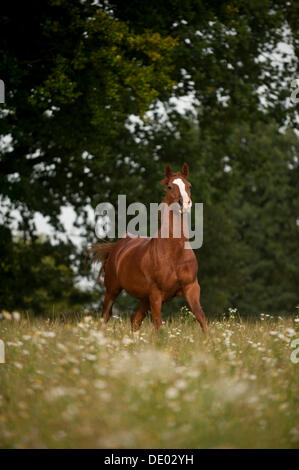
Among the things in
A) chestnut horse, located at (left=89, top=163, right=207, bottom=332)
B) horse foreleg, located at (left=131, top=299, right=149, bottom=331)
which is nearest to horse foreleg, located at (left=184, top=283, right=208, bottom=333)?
chestnut horse, located at (left=89, top=163, right=207, bottom=332)

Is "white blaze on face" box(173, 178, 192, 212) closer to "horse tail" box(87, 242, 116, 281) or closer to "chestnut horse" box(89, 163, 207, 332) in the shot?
"chestnut horse" box(89, 163, 207, 332)

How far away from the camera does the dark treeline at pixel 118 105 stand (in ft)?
47.6

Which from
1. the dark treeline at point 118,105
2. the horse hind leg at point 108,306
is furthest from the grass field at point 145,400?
the dark treeline at point 118,105

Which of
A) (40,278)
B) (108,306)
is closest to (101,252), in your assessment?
(108,306)

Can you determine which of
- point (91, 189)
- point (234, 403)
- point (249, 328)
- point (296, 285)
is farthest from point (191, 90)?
point (296, 285)

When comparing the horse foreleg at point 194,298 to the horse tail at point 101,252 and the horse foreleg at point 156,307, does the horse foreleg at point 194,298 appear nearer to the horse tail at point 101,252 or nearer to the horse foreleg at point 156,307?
the horse foreleg at point 156,307

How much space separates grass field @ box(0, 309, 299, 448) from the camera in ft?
14.9

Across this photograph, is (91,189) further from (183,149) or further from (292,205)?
(292,205)

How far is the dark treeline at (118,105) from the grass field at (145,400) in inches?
351

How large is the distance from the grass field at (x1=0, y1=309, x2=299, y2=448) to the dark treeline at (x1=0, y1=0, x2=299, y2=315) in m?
8.91

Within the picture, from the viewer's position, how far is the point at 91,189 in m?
20.6

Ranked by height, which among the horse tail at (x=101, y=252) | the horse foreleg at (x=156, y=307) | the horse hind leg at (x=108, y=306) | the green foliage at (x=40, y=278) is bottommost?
the green foliage at (x=40, y=278)

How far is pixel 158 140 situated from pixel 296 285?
2050 cm

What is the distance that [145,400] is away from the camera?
491 cm
